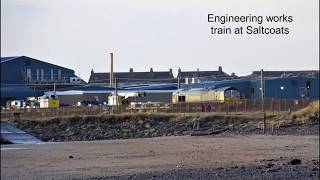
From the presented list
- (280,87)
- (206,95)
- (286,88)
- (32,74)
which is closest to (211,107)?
(206,95)

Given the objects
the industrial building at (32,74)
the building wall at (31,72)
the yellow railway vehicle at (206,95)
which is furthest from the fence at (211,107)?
the building wall at (31,72)

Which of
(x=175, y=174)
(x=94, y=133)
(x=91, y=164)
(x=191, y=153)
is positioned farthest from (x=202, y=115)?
(x=175, y=174)

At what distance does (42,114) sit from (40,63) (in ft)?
125

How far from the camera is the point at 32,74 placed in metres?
17.3

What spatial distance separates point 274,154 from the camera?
2583 centimetres

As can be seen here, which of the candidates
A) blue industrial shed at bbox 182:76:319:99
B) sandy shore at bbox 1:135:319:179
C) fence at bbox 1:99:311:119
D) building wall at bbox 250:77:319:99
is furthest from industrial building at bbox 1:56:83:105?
building wall at bbox 250:77:319:99

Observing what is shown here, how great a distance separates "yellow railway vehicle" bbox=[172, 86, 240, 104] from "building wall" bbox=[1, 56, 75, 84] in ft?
160

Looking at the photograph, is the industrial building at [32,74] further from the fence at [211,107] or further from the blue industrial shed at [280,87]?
the blue industrial shed at [280,87]

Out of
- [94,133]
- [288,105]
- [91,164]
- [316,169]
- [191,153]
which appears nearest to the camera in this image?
[316,169]

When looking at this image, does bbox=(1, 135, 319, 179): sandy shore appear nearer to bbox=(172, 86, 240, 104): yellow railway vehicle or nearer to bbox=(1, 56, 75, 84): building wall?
bbox=(1, 56, 75, 84): building wall

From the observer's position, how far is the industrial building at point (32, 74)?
17.2 metres

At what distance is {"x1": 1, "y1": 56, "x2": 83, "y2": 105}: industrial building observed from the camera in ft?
56.5

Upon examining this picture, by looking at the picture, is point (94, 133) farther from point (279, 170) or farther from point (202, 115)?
point (279, 170)

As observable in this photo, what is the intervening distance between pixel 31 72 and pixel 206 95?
53.1m
